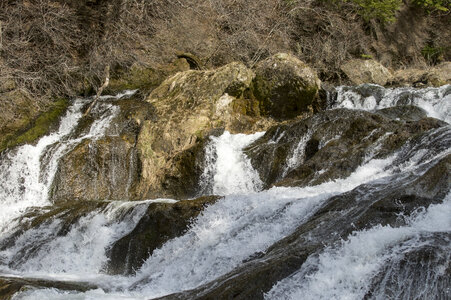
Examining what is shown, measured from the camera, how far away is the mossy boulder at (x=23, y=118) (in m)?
11.0

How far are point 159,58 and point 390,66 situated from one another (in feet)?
29.7

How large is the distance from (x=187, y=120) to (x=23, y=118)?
157 inches

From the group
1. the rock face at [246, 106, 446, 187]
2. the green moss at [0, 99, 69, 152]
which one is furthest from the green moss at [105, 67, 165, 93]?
the rock face at [246, 106, 446, 187]

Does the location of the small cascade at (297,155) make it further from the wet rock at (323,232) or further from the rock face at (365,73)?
the rock face at (365,73)

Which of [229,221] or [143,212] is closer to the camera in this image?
[229,221]

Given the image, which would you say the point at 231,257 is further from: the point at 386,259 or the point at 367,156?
the point at 367,156

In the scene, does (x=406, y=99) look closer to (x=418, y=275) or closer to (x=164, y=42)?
(x=164, y=42)

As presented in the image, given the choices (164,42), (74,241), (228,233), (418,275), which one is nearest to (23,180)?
(74,241)

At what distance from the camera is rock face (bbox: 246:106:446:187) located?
284 inches

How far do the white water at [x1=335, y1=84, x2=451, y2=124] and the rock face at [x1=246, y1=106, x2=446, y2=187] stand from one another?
0.75 m

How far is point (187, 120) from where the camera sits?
35.3 feet

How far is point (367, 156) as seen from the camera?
716 centimetres

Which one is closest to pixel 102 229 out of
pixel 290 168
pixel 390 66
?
pixel 290 168

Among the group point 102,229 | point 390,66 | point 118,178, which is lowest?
point 102,229
